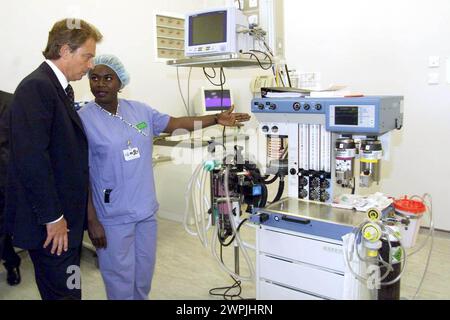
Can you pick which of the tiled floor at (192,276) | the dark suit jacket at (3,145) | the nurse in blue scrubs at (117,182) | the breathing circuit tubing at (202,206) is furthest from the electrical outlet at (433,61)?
the dark suit jacket at (3,145)

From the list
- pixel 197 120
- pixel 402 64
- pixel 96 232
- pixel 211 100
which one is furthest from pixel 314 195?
pixel 211 100

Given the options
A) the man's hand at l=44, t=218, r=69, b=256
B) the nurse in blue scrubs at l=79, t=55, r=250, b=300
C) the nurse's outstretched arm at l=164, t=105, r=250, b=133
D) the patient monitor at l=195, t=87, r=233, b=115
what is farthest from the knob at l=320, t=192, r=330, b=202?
the patient monitor at l=195, t=87, r=233, b=115

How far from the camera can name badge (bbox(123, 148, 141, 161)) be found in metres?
1.78

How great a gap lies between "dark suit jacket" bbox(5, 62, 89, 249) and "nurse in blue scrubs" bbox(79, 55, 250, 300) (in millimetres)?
130

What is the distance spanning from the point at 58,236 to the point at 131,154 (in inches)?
18.6

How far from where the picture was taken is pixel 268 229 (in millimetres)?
1889

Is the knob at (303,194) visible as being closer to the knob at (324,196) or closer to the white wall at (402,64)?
the knob at (324,196)

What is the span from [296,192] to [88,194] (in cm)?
100

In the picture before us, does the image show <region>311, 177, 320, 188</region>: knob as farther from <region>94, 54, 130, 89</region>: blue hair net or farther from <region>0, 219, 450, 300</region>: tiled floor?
<region>94, 54, 130, 89</region>: blue hair net

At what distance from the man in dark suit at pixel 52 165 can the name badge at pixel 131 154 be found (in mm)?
194

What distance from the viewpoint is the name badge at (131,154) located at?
5.83 feet
